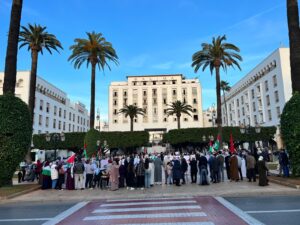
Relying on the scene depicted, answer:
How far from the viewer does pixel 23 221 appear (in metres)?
8.98

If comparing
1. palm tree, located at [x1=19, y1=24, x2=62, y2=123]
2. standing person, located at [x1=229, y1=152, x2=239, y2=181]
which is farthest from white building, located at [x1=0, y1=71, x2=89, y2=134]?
standing person, located at [x1=229, y1=152, x2=239, y2=181]

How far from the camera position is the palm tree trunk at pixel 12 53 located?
18031 mm

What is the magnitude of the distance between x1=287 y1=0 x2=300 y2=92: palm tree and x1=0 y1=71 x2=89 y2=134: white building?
156 ft

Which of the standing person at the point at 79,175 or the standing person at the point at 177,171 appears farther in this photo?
the standing person at the point at 177,171

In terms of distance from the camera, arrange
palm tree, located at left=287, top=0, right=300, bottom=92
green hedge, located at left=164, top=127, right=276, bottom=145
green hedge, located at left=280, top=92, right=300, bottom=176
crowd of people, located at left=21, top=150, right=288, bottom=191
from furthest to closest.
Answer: green hedge, located at left=164, top=127, right=276, bottom=145 < palm tree, located at left=287, top=0, right=300, bottom=92 < crowd of people, located at left=21, top=150, right=288, bottom=191 < green hedge, located at left=280, top=92, right=300, bottom=176

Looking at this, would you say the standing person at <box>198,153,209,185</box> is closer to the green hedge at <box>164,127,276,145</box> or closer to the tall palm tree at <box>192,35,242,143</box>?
the tall palm tree at <box>192,35,242,143</box>

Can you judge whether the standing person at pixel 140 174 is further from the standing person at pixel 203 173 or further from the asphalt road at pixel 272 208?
the asphalt road at pixel 272 208

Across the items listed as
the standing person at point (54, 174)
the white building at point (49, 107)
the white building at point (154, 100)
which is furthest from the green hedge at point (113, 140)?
the white building at point (154, 100)

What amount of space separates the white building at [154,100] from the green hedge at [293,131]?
260ft

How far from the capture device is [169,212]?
9.64 meters

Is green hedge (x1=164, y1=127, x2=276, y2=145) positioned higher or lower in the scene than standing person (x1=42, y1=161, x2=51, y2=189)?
higher

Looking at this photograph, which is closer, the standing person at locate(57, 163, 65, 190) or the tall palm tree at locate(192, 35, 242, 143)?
the standing person at locate(57, 163, 65, 190)

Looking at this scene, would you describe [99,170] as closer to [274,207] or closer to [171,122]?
[274,207]

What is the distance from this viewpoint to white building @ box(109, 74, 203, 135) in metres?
98.1
